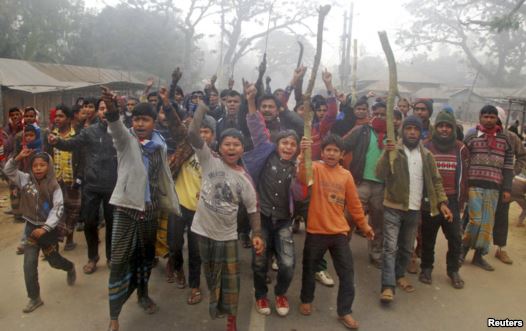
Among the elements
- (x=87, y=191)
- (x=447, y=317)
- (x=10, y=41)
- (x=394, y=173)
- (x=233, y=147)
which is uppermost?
(x=10, y=41)

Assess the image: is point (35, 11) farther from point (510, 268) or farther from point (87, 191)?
point (510, 268)

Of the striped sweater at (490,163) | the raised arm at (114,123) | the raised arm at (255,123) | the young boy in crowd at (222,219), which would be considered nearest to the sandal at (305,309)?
the young boy in crowd at (222,219)

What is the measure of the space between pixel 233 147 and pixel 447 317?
2.61m

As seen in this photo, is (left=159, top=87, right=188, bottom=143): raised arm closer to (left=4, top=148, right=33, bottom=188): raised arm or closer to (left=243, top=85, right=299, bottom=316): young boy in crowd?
(left=243, top=85, right=299, bottom=316): young boy in crowd

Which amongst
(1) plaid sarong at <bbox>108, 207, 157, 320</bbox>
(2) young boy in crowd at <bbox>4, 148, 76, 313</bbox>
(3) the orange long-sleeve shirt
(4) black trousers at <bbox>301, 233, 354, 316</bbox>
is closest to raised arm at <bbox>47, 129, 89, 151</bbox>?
→ (2) young boy in crowd at <bbox>4, 148, 76, 313</bbox>

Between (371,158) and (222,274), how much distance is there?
235 centimetres

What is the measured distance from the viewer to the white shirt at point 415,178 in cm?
403

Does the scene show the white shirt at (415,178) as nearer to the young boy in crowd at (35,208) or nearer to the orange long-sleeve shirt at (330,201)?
the orange long-sleeve shirt at (330,201)

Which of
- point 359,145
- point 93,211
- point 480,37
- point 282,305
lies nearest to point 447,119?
point 359,145

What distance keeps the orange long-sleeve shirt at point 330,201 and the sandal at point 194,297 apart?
1.26 meters

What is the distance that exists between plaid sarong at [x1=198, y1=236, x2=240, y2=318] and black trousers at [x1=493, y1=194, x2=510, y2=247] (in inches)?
141

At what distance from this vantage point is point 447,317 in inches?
146

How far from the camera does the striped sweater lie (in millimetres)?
4594

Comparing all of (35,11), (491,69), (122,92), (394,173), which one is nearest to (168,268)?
(394,173)
